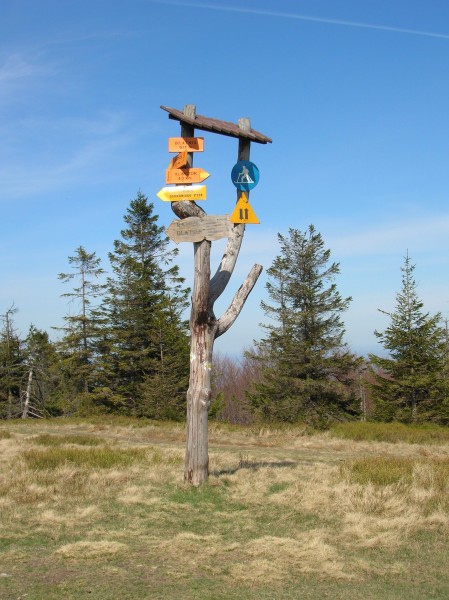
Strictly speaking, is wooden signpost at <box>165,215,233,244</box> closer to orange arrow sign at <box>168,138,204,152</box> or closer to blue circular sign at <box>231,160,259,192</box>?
blue circular sign at <box>231,160,259,192</box>

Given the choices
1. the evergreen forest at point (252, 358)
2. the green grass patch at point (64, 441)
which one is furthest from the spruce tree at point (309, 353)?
the green grass patch at point (64, 441)

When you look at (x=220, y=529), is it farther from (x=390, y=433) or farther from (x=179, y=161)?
(x=390, y=433)

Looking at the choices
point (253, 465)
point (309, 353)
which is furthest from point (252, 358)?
point (253, 465)

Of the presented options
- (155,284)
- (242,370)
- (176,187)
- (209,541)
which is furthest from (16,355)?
(242,370)

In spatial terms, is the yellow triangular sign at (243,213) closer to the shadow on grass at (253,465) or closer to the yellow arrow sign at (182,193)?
the yellow arrow sign at (182,193)

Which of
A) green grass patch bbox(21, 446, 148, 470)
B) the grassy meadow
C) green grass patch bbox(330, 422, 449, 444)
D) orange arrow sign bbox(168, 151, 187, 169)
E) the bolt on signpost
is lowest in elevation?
green grass patch bbox(330, 422, 449, 444)

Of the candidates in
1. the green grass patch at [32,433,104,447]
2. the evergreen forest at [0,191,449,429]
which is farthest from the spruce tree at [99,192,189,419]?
the green grass patch at [32,433,104,447]

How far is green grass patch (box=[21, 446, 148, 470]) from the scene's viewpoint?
10.8 metres

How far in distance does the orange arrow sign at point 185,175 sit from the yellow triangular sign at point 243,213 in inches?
27.4

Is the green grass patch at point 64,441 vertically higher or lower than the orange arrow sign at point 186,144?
lower

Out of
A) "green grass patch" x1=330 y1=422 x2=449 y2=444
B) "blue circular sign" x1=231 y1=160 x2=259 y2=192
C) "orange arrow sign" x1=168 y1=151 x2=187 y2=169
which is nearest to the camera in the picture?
"orange arrow sign" x1=168 y1=151 x2=187 y2=169

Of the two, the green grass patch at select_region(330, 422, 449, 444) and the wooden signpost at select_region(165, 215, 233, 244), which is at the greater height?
the wooden signpost at select_region(165, 215, 233, 244)

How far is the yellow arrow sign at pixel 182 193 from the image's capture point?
9.12 m

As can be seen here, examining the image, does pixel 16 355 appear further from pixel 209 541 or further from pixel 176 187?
pixel 209 541
